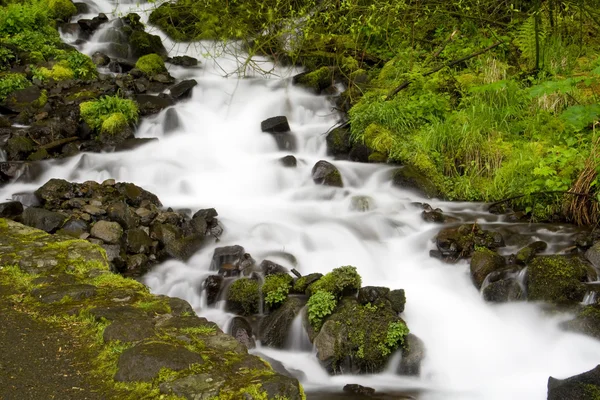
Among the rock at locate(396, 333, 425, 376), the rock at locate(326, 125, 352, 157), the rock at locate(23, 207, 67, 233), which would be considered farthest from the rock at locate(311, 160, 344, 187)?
the rock at locate(396, 333, 425, 376)

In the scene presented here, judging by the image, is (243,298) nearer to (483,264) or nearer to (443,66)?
(483,264)

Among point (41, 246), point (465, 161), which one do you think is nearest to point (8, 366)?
point (41, 246)

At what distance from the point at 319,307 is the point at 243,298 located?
36.3 inches

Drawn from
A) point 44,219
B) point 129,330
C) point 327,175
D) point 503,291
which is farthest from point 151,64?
point 129,330

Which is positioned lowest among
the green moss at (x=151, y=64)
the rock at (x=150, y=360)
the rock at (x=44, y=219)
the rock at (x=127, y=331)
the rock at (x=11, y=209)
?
the rock at (x=150, y=360)

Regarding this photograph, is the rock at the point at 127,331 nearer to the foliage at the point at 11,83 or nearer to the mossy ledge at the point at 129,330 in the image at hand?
the mossy ledge at the point at 129,330

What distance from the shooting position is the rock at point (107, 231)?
6975mm

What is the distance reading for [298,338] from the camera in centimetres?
573

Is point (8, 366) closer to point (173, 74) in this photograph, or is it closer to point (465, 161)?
point (465, 161)

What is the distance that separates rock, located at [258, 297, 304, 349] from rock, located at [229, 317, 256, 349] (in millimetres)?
120

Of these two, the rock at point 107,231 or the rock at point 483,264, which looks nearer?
the rock at point 483,264

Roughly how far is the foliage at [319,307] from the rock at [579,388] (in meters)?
2.13

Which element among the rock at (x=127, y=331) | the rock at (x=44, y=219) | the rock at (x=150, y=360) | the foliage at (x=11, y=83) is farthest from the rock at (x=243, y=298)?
the foliage at (x=11, y=83)

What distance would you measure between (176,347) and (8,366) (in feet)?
2.75
